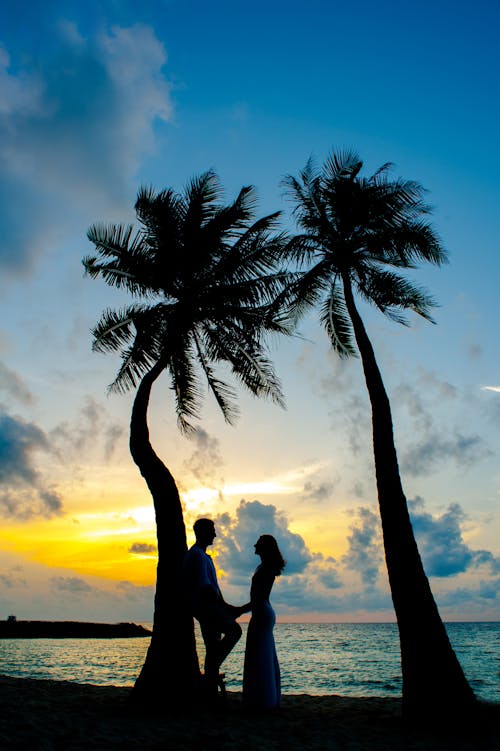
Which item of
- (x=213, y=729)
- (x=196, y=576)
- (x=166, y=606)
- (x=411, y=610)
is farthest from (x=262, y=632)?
(x=411, y=610)

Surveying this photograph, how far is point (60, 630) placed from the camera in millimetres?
79062

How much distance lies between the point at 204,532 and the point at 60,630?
82.9 m

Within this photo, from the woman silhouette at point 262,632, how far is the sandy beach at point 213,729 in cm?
33

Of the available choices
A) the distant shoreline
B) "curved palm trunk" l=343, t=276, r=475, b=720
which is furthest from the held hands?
the distant shoreline

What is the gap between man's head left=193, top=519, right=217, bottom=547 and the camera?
8508 mm

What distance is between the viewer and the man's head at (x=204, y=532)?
851 cm

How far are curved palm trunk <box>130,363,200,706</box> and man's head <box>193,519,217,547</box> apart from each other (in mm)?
906

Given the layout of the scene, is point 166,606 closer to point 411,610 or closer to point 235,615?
point 235,615

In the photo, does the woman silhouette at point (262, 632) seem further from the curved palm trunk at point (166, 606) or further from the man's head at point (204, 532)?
the curved palm trunk at point (166, 606)

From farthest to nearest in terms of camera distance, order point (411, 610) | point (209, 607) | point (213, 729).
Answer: point (411, 610) → point (209, 607) → point (213, 729)

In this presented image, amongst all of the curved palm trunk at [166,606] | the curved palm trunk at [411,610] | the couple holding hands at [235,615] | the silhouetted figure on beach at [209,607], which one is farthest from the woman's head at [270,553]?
the curved palm trunk at [411,610]

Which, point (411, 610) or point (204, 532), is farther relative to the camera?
point (411, 610)

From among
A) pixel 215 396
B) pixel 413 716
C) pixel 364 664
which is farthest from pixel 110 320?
pixel 364 664

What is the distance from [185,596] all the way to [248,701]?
197 centimetres
